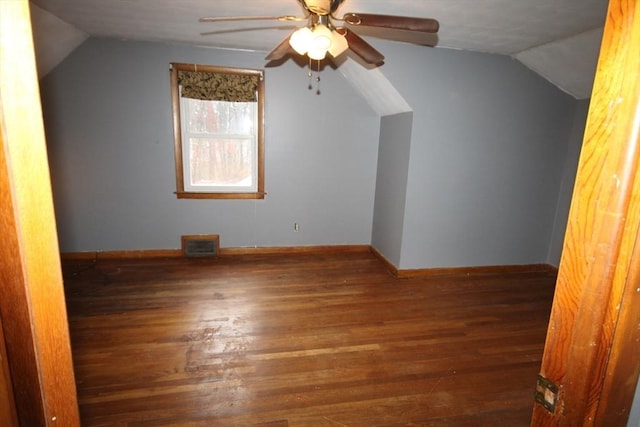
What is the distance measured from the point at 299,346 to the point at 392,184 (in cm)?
225

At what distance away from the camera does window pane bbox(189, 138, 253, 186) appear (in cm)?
389

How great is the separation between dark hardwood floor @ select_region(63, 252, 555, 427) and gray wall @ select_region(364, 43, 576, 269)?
1.47ft

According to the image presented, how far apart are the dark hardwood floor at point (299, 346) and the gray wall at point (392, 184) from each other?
49 centimetres

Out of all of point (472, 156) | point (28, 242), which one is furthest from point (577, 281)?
point (472, 156)

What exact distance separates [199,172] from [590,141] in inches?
155

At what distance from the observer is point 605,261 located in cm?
55

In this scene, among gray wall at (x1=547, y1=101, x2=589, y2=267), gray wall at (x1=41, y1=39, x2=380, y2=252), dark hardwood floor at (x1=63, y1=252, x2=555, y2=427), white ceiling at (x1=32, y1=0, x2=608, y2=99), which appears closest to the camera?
dark hardwood floor at (x1=63, y1=252, x2=555, y2=427)

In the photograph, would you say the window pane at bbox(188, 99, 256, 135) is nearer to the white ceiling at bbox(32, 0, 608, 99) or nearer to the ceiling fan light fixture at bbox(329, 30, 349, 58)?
the white ceiling at bbox(32, 0, 608, 99)

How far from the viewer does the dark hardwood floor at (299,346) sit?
70.5 inches

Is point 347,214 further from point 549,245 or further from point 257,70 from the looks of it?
point 549,245

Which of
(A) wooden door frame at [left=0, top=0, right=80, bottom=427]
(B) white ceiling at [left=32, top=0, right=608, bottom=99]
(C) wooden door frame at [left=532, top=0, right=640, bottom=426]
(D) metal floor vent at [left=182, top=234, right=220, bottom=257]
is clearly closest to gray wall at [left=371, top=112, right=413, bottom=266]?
(B) white ceiling at [left=32, top=0, right=608, bottom=99]

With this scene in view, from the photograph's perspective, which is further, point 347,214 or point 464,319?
point 347,214

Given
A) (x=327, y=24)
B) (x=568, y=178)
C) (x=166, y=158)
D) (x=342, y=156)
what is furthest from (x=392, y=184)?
(x=166, y=158)

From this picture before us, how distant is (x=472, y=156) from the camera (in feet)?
11.5
